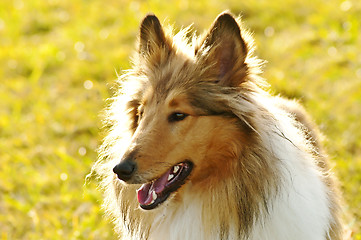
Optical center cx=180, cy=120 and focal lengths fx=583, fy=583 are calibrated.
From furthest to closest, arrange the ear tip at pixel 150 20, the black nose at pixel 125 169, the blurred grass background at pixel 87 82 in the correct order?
the blurred grass background at pixel 87 82, the ear tip at pixel 150 20, the black nose at pixel 125 169

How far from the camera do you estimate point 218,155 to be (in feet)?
11.1

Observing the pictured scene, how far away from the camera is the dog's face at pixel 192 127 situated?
10.9ft

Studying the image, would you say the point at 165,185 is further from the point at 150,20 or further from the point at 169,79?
the point at 150,20

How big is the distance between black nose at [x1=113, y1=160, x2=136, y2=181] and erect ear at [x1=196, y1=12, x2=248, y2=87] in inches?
28.3

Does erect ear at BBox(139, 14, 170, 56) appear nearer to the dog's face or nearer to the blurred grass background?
the dog's face

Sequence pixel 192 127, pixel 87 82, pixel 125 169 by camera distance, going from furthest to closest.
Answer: pixel 87 82
pixel 192 127
pixel 125 169

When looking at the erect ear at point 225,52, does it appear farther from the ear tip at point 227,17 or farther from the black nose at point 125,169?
the black nose at point 125,169

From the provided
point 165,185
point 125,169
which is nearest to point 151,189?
point 165,185

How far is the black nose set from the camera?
127 inches

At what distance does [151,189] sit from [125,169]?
0.29 meters

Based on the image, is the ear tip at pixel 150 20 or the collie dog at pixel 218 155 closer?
the collie dog at pixel 218 155

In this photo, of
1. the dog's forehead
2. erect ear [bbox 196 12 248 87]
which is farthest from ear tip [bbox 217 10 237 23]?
the dog's forehead

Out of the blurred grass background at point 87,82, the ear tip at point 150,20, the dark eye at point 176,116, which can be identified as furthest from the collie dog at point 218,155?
the blurred grass background at point 87,82

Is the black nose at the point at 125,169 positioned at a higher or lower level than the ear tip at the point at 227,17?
lower
